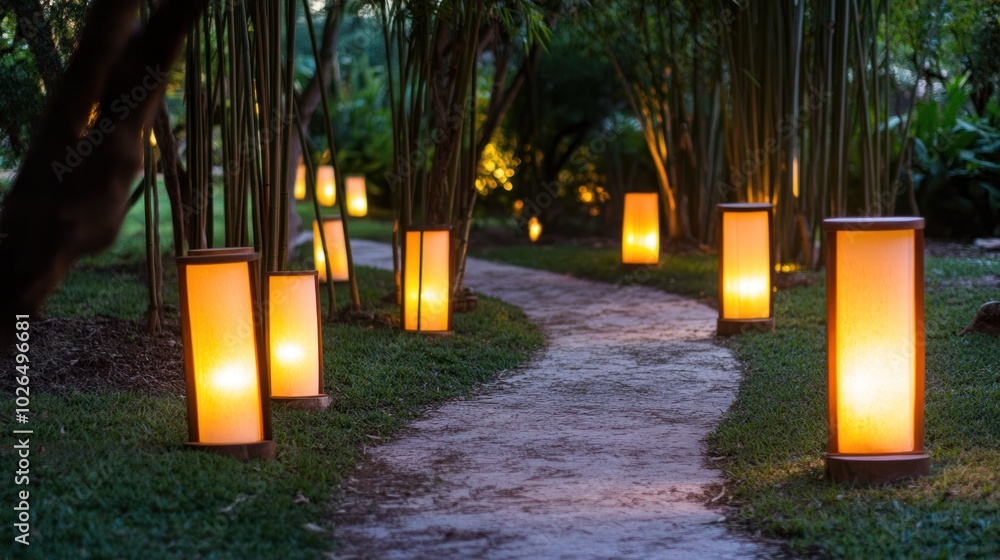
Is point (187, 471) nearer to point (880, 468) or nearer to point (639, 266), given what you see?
point (880, 468)

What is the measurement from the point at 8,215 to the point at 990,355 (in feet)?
11.3

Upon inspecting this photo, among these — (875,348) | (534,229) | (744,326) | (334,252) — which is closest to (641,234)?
(334,252)

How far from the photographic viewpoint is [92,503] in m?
2.35

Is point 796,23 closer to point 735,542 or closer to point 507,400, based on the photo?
point 507,400

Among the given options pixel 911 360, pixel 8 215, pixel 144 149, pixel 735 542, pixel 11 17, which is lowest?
pixel 735 542

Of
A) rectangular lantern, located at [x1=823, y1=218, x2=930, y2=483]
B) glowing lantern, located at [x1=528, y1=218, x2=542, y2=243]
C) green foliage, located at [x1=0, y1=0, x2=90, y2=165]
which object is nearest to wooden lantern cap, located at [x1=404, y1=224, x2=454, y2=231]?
green foliage, located at [x1=0, y1=0, x2=90, y2=165]

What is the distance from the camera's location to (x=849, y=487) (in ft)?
8.48

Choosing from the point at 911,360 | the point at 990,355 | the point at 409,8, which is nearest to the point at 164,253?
the point at 409,8

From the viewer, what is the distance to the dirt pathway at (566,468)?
231 cm

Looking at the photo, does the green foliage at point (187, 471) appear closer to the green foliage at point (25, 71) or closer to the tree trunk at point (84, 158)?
the tree trunk at point (84, 158)

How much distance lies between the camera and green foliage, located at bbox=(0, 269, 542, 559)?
220 cm

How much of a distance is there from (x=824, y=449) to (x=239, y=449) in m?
1.58

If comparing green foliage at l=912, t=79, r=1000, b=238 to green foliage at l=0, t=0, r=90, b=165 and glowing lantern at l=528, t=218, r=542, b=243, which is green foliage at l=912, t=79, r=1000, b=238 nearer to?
glowing lantern at l=528, t=218, r=542, b=243

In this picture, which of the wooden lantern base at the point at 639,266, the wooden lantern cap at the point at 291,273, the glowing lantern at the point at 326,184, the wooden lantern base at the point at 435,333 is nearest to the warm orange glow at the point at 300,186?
the glowing lantern at the point at 326,184
